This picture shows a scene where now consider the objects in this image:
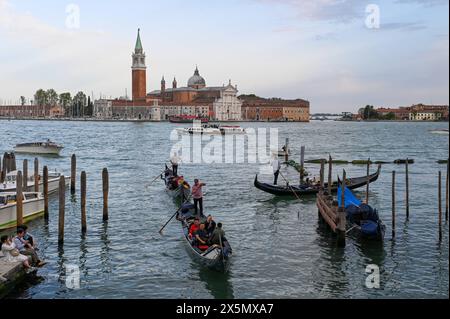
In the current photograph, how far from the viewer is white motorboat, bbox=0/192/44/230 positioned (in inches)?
570

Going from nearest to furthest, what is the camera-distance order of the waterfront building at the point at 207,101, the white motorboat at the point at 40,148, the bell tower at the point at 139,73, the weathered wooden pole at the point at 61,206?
the weathered wooden pole at the point at 61,206
the white motorboat at the point at 40,148
the bell tower at the point at 139,73
the waterfront building at the point at 207,101

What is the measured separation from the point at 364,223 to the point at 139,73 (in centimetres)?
12793

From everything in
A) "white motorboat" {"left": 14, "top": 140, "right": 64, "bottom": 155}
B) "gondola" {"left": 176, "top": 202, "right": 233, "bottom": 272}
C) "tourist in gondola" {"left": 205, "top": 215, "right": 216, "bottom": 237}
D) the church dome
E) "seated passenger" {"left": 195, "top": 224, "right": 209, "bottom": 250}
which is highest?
the church dome

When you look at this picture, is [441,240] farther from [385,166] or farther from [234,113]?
[234,113]

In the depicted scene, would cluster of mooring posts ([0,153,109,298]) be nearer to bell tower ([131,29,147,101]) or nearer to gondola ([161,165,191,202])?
gondola ([161,165,191,202])

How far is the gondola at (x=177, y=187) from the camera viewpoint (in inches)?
787

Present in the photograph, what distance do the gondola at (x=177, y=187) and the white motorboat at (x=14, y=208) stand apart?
5122mm

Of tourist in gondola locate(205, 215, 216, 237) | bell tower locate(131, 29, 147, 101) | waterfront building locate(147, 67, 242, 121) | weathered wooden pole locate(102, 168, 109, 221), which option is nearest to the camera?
tourist in gondola locate(205, 215, 216, 237)

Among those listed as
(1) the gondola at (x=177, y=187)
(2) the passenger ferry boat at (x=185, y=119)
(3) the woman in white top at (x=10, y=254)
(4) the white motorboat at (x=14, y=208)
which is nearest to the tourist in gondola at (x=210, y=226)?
(3) the woman in white top at (x=10, y=254)

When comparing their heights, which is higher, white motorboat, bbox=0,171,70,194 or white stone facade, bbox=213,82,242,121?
white stone facade, bbox=213,82,242,121

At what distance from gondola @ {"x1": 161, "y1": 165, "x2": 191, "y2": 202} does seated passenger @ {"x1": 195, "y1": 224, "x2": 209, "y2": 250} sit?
7128 millimetres

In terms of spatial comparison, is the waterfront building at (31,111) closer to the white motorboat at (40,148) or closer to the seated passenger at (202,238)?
the white motorboat at (40,148)

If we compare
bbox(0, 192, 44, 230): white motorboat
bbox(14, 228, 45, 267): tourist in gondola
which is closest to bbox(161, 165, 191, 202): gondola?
→ bbox(0, 192, 44, 230): white motorboat
